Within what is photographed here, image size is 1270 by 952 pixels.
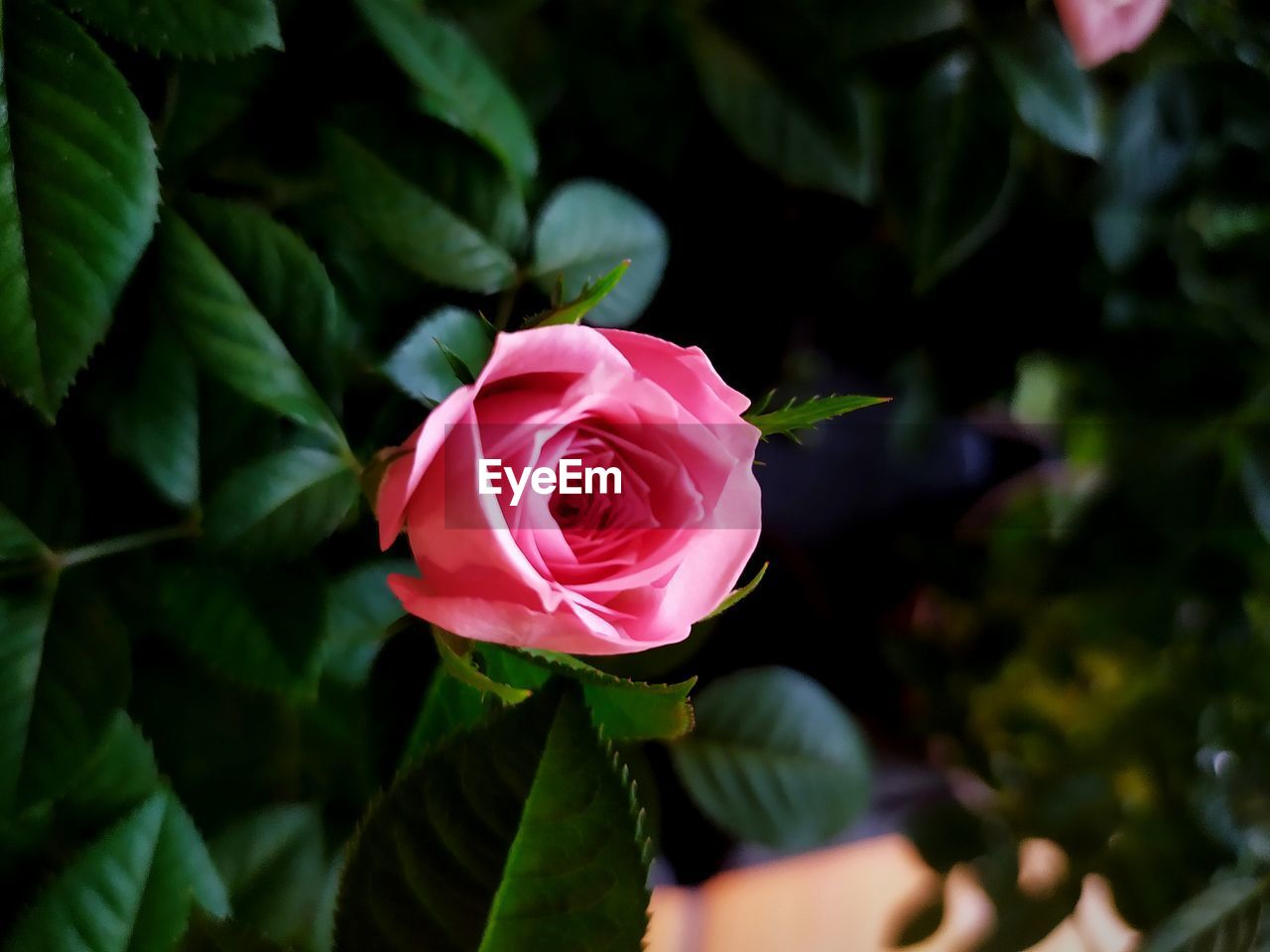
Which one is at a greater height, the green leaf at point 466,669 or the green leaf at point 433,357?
the green leaf at point 433,357

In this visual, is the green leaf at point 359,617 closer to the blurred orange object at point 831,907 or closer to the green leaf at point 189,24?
→ the green leaf at point 189,24

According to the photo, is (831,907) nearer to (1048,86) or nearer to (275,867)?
(275,867)

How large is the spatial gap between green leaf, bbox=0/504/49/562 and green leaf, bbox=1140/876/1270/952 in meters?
0.57

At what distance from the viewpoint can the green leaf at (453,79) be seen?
1.05 ft

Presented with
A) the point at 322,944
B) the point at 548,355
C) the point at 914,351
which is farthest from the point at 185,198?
the point at 914,351

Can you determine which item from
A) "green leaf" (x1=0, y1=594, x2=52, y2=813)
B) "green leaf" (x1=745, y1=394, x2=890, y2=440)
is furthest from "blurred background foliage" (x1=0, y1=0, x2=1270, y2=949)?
"green leaf" (x1=745, y1=394, x2=890, y2=440)

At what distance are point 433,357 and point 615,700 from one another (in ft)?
0.42

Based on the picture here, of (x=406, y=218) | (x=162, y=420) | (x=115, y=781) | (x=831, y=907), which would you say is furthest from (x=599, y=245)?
(x=831, y=907)

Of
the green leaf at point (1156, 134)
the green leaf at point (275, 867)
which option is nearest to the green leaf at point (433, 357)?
the green leaf at point (275, 867)

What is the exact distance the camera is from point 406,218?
0.32 metres

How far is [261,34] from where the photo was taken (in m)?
0.27

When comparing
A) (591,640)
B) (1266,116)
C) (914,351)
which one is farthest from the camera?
(914,351)

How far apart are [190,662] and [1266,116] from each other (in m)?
0.61

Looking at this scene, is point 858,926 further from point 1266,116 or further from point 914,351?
point 1266,116
